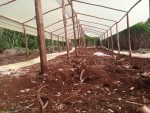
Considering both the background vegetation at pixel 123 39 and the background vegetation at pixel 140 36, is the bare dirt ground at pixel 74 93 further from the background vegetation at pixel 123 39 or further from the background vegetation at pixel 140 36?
the background vegetation at pixel 140 36

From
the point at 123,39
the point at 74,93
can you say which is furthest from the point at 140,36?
the point at 74,93

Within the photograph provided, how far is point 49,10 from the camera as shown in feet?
43.7

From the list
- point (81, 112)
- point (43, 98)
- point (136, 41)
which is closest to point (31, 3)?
point (43, 98)

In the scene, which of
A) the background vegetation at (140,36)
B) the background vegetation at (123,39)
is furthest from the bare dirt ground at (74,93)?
the background vegetation at (140,36)

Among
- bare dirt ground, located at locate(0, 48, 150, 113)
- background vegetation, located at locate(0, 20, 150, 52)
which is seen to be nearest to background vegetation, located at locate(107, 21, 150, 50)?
background vegetation, located at locate(0, 20, 150, 52)

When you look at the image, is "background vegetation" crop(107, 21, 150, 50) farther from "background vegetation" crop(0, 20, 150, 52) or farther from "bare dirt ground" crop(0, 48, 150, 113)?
"bare dirt ground" crop(0, 48, 150, 113)

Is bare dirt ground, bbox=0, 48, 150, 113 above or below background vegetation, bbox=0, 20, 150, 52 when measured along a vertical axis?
below

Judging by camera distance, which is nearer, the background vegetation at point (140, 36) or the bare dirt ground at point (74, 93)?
the bare dirt ground at point (74, 93)

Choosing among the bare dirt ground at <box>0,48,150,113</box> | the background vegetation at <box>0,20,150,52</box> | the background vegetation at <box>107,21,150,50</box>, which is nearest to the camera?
the bare dirt ground at <box>0,48,150,113</box>

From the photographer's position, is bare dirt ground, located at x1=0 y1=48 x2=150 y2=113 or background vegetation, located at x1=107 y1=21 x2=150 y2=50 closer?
bare dirt ground, located at x1=0 y1=48 x2=150 y2=113

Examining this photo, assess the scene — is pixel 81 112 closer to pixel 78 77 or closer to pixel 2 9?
pixel 78 77

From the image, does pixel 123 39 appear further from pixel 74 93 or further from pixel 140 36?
pixel 74 93

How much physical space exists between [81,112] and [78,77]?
2.54 metres

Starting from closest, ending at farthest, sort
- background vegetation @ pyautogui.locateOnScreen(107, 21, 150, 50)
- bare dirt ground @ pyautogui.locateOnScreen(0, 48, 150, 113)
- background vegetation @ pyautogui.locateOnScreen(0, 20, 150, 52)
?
bare dirt ground @ pyautogui.locateOnScreen(0, 48, 150, 113) → background vegetation @ pyautogui.locateOnScreen(0, 20, 150, 52) → background vegetation @ pyautogui.locateOnScreen(107, 21, 150, 50)
